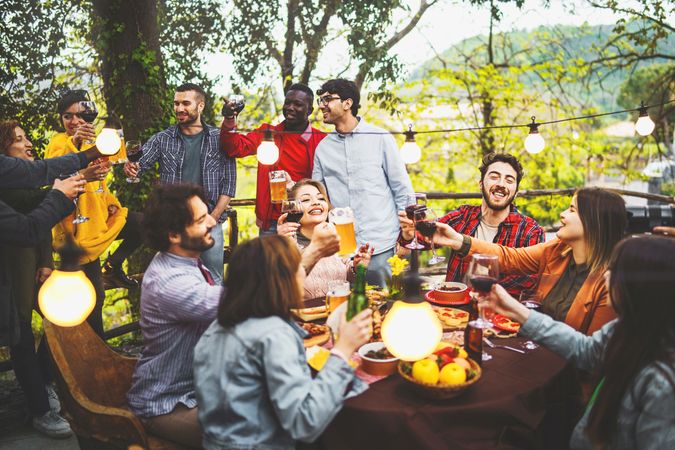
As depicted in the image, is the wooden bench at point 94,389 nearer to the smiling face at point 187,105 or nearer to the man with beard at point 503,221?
the man with beard at point 503,221

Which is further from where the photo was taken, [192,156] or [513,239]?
[192,156]

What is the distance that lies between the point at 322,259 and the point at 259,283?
4.68ft

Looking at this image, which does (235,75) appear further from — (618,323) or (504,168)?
(618,323)

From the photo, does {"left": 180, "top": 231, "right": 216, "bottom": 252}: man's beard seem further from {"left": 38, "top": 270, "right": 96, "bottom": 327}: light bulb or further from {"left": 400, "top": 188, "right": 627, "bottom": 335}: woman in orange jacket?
{"left": 400, "top": 188, "right": 627, "bottom": 335}: woman in orange jacket

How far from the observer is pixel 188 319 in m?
1.89

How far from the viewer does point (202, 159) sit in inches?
156

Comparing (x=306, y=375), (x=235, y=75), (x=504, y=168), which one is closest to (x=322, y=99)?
(x=504, y=168)

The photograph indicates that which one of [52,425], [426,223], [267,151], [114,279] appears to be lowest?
[52,425]

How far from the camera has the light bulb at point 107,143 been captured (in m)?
2.80

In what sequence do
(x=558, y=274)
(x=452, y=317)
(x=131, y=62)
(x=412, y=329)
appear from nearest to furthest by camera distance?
(x=412, y=329) → (x=452, y=317) → (x=558, y=274) → (x=131, y=62)

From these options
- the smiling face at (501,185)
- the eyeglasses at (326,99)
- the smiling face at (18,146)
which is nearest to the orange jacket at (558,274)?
the smiling face at (501,185)

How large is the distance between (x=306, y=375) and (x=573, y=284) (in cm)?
156

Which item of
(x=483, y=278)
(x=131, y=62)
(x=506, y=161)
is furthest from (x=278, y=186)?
(x=131, y=62)

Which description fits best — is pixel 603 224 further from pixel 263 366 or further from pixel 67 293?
pixel 67 293
